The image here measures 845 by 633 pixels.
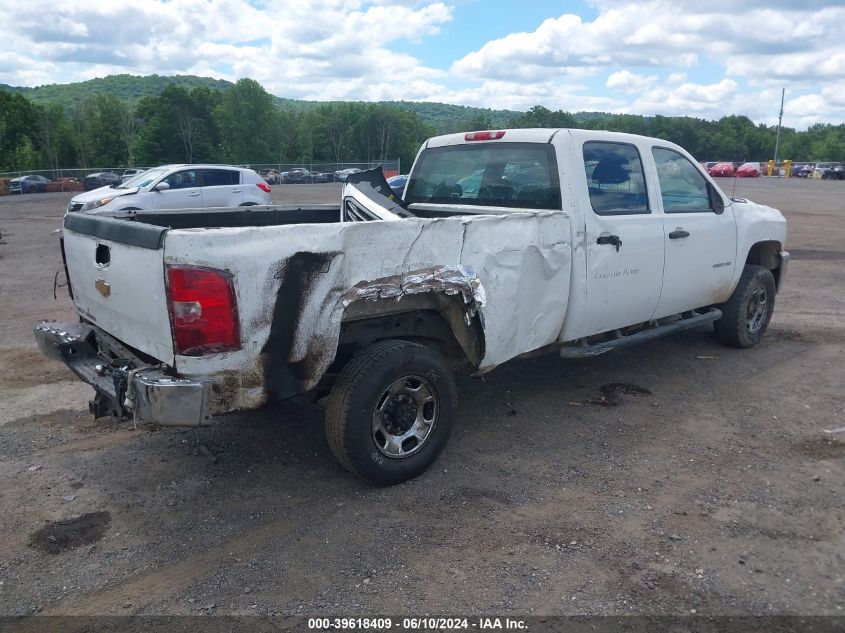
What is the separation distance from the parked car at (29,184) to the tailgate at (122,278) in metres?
41.0

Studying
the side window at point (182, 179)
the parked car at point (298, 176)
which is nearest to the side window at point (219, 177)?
the side window at point (182, 179)

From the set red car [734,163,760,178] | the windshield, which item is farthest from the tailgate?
red car [734,163,760,178]

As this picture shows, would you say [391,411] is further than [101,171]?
No

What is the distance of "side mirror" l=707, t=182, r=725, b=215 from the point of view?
6.22 meters

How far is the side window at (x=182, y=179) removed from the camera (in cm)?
1808

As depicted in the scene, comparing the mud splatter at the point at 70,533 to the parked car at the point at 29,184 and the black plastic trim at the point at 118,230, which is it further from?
the parked car at the point at 29,184

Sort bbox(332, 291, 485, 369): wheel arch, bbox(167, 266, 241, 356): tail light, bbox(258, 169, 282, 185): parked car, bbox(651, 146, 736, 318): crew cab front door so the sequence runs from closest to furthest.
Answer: bbox(167, 266, 241, 356): tail light
bbox(332, 291, 485, 369): wheel arch
bbox(651, 146, 736, 318): crew cab front door
bbox(258, 169, 282, 185): parked car

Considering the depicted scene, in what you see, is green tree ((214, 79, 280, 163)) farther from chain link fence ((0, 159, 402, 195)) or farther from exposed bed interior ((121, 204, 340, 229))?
exposed bed interior ((121, 204, 340, 229))

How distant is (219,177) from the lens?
1891 cm

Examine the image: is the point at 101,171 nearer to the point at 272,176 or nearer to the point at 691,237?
the point at 272,176

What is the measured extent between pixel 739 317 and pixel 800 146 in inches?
4263

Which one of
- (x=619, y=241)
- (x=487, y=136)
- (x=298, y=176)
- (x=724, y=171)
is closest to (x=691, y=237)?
(x=619, y=241)

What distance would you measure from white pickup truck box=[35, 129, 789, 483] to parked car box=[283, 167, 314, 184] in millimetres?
54960

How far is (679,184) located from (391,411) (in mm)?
3401
